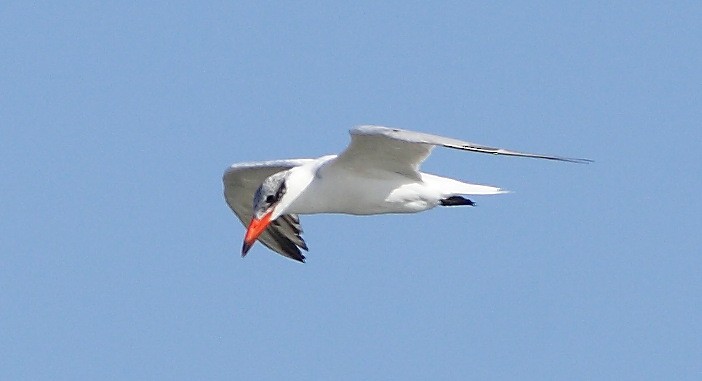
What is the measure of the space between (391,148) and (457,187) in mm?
837

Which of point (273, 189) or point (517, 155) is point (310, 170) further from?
point (517, 155)

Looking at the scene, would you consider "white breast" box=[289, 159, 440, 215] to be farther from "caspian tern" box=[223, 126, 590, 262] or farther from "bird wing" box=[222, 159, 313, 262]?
"bird wing" box=[222, 159, 313, 262]

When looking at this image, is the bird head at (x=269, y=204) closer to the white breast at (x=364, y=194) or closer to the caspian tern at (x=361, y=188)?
the caspian tern at (x=361, y=188)

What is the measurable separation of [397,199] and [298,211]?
2.86ft

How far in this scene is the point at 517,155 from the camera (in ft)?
33.6

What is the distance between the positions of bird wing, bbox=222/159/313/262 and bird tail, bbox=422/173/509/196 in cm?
161

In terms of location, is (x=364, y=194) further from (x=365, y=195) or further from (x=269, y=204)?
(x=269, y=204)

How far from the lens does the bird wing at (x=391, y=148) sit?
10766 mm

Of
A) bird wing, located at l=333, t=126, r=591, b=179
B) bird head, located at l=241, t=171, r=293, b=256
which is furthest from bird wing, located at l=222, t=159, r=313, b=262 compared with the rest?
bird wing, located at l=333, t=126, r=591, b=179

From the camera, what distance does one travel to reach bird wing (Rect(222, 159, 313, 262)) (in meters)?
13.6

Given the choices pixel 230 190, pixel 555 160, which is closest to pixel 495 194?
pixel 555 160

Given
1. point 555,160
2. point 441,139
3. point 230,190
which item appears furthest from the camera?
point 230,190

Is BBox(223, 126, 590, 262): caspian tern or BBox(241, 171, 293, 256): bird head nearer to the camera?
BBox(223, 126, 590, 262): caspian tern

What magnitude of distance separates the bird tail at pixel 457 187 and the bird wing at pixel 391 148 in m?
0.20
